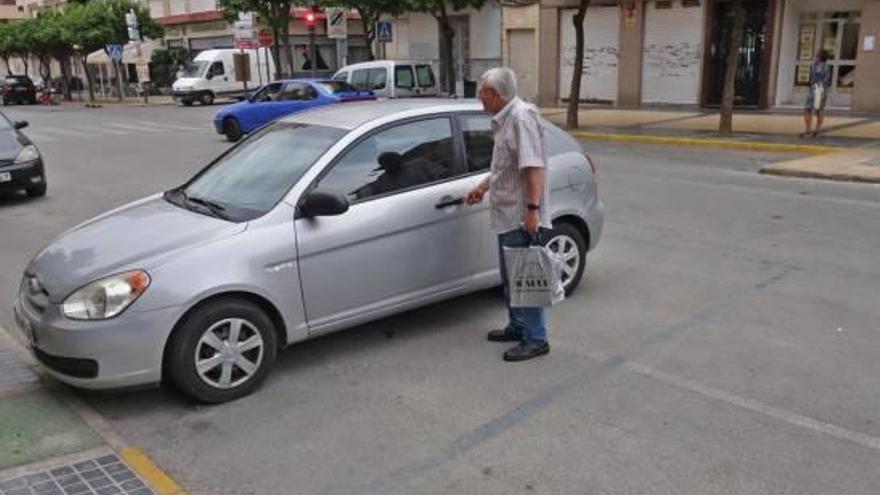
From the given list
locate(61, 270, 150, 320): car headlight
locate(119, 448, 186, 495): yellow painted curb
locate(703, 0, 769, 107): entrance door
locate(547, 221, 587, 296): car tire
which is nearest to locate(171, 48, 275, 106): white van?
locate(703, 0, 769, 107): entrance door

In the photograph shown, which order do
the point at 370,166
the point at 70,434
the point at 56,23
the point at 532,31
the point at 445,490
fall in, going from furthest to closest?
1. the point at 56,23
2. the point at 532,31
3. the point at 370,166
4. the point at 70,434
5. the point at 445,490

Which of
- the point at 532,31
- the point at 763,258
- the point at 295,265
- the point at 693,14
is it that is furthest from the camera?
the point at 532,31

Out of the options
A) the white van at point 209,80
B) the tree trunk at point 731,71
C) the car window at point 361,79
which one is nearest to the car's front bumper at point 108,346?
the tree trunk at point 731,71

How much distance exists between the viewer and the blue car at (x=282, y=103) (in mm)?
19609

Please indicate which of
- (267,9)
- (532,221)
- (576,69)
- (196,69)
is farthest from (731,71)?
(196,69)

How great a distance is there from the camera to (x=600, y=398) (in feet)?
14.6

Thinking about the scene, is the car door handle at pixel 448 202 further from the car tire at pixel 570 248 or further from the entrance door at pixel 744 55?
the entrance door at pixel 744 55

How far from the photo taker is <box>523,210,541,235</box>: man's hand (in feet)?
15.4

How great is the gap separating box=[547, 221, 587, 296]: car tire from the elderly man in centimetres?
101

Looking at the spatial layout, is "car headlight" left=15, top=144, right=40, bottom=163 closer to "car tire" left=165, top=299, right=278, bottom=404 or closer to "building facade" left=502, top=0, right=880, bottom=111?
"car tire" left=165, top=299, right=278, bottom=404

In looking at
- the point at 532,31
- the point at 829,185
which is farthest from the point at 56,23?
the point at 829,185

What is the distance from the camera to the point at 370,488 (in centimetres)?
363

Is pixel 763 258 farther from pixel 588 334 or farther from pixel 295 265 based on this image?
pixel 295 265

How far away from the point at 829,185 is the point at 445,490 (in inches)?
379
